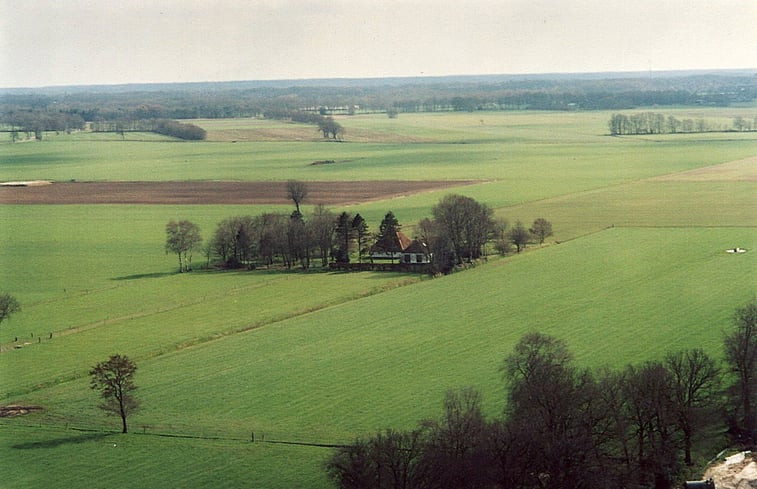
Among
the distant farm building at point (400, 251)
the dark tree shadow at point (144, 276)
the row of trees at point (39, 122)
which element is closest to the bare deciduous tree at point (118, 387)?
the dark tree shadow at point (144, 276)

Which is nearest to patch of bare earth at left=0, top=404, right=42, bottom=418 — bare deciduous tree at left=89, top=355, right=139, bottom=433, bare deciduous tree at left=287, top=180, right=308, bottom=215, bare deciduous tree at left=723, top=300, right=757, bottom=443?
bare deciduous tree at left=89, top=355, right=139, bottom=433

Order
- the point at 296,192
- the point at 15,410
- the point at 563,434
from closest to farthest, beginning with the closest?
the point at 563,434
the point at 15,410
the point at 296,192

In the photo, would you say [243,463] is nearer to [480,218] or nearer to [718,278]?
[718,278]

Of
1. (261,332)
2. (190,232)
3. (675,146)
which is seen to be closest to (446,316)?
(261,332)

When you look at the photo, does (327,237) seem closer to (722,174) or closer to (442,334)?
(442,334)

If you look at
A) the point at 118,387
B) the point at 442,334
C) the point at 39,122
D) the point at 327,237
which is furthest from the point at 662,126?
the point at 118,387

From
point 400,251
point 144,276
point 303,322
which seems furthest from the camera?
point 400,251

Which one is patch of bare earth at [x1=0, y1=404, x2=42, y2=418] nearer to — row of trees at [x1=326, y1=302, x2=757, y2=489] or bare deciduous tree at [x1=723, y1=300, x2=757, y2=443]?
row of trees at [x1=326, y1=302, x2=757, y2=489]

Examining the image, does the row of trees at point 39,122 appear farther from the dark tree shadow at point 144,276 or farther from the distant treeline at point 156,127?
the dark tree shadow at point 144,276
